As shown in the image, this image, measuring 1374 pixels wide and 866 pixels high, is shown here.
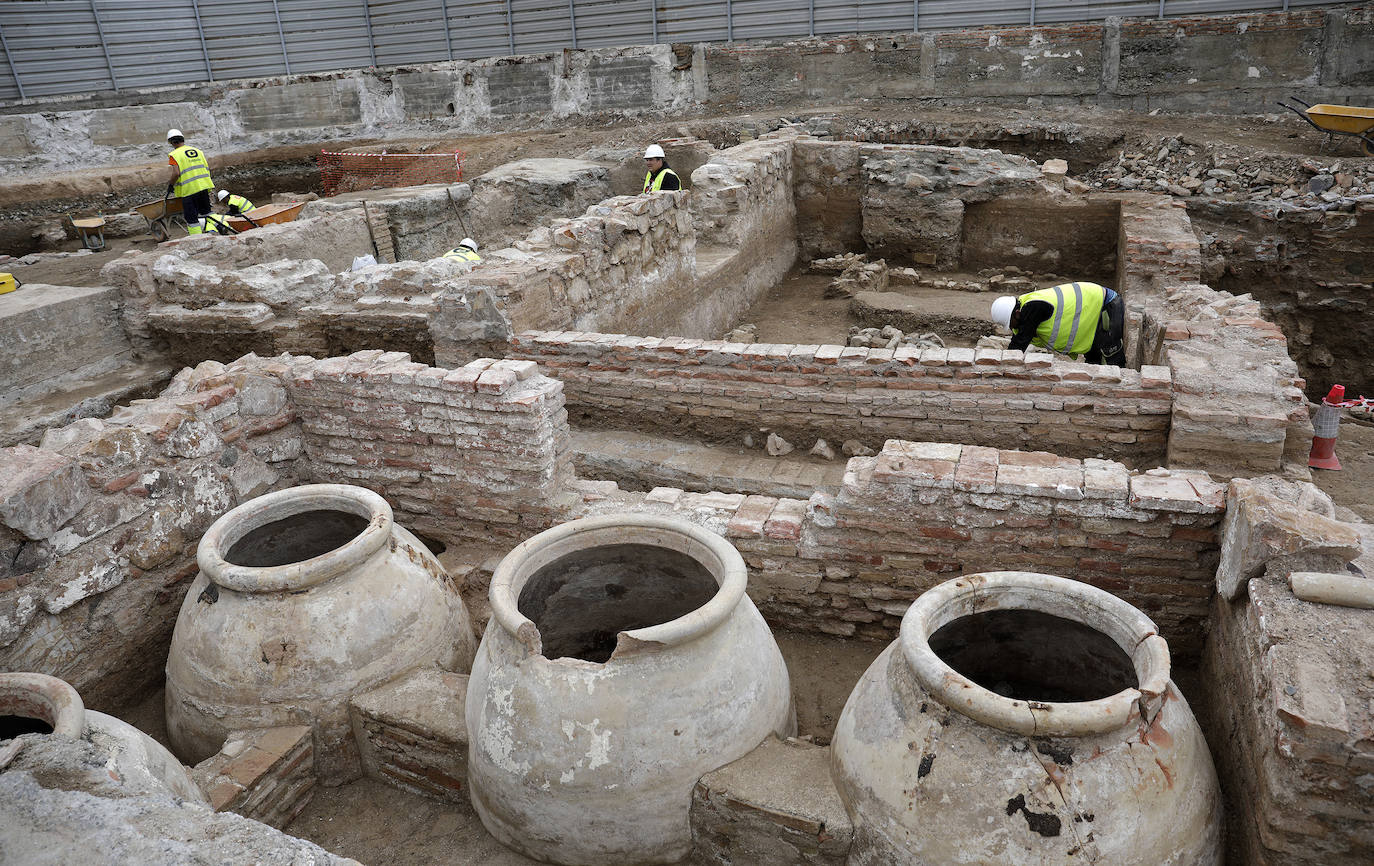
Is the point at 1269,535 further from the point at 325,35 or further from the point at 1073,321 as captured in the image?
the point at 325,35

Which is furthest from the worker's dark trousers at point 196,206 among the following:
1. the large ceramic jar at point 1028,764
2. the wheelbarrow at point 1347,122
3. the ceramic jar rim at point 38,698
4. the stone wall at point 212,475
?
the wheelbarrow at point 1347,122

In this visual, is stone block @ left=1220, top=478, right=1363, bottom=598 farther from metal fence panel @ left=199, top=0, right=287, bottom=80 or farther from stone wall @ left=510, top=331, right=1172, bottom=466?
metal fence panel @ left=199, top=0, right=287, bottom=80

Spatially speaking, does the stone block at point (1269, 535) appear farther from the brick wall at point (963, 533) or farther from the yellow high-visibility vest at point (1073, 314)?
the yellow high-visibility vest at point (1073, 314)

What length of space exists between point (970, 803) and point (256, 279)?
7085mm

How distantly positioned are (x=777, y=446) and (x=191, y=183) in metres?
9.21

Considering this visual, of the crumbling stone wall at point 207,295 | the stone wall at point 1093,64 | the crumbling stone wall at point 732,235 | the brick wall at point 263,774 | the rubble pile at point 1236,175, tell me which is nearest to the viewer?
the brick wall at point 263,774

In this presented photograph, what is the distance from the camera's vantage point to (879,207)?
10.6m

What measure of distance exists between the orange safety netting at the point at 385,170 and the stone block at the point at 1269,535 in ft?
44.4

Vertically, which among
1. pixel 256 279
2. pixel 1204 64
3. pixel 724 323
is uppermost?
pixel 1204 64

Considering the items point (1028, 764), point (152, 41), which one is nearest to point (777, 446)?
point (1028, 764)

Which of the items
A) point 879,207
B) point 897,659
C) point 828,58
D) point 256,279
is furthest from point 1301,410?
point 828,58

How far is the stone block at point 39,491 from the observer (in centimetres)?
370

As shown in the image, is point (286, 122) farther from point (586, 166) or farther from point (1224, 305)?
point (1224, 305)

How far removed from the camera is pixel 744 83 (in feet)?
53.6
